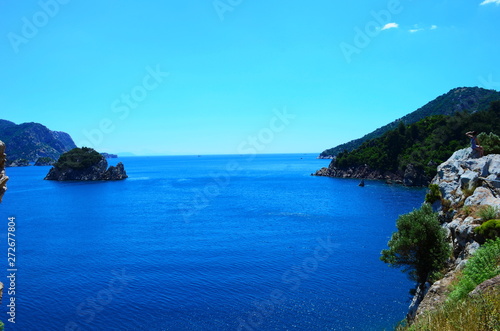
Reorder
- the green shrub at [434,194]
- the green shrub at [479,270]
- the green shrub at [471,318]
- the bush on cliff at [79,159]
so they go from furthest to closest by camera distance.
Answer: the bush on cliff at [79,159], the green shrub at [434,194], the green shrub at [479,270], the green shrub at [471,318]

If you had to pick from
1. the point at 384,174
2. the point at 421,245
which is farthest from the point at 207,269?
the point at 384,174

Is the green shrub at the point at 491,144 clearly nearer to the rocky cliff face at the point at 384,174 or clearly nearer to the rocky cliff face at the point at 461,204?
the rocky cliff face at the point at 461,204

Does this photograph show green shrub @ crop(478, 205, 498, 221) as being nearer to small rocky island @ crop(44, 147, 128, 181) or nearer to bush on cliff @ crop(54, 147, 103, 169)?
small rocky island @ crop(44, 147, 128, 181)

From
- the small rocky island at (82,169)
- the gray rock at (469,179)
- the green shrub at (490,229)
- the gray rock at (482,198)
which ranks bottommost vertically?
the green shrub at (490,229)

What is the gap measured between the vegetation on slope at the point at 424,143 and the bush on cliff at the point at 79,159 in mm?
123425

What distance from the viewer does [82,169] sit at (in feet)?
595

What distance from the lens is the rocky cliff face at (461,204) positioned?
889 inches

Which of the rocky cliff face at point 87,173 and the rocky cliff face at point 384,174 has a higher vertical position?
the rocky cliff face at point 87,173

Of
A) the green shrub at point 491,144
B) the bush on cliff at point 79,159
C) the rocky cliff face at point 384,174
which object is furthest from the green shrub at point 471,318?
the bush on cliff at point 79,159

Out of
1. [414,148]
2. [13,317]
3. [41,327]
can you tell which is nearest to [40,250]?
[13,317]

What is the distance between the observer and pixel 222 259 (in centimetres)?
4906

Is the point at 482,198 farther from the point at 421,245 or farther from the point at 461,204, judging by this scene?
the point at 421,245

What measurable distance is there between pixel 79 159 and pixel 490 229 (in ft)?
630

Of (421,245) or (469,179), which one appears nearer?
(421,245)
